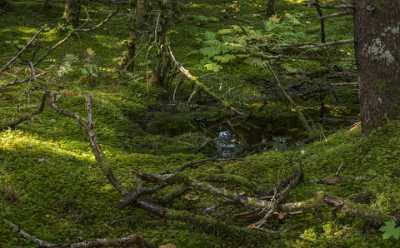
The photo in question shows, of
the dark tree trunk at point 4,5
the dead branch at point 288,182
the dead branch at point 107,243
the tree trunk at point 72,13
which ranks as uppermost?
the dark tree trunk at point 4,5

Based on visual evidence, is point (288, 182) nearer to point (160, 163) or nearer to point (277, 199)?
point (277, 199)

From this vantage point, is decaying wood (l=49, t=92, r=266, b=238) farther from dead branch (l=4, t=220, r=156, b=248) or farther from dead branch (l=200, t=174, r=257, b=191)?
dead branch (l=200, t=174, r=257, b=191)

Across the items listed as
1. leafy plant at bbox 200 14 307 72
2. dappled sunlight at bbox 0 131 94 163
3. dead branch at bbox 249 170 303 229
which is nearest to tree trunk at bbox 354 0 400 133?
leafy plant at bbox 200 14 307 72

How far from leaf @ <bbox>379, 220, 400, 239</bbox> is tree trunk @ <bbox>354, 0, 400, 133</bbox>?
1.27 meters

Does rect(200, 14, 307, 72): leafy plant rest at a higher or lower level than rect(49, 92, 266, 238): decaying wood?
higher

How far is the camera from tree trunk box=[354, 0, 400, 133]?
4.24m

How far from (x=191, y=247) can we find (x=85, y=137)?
2.81m

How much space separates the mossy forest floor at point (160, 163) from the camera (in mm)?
3697

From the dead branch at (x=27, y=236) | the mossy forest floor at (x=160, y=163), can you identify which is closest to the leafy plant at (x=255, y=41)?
the mossy forest floor at (x=160, y=163)

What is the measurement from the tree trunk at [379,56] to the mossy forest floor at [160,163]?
19cm

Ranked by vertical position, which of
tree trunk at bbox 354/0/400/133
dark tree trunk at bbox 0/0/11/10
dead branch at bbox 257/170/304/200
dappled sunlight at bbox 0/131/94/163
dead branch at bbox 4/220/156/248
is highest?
dark tree trunk at bbox 0/0/11/10

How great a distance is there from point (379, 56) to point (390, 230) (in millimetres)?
1608

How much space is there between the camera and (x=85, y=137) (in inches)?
236

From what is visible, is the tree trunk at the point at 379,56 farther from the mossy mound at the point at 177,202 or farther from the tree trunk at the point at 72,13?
the tree trunk at the point at 72,13
